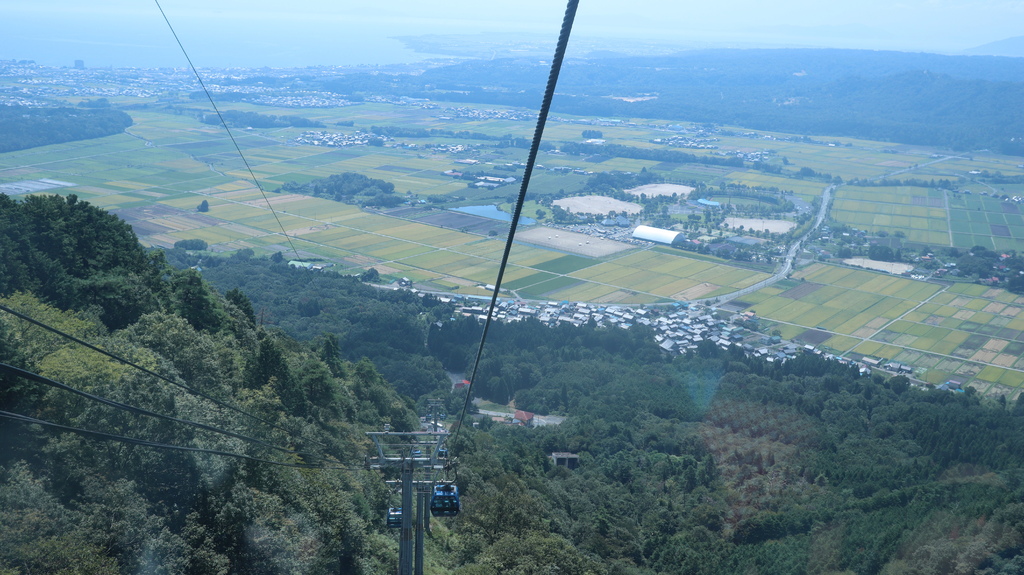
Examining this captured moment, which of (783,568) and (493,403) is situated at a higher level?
(783,568)

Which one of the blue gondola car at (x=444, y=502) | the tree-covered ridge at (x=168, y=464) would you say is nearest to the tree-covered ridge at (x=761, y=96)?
the tree-covered ridge at (x=168, y=464)

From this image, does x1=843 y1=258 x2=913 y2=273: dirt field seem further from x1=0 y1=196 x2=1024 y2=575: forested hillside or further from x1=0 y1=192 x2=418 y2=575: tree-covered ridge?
x1=0 y1=192 x2=418 y2=575: tree-covered ridge

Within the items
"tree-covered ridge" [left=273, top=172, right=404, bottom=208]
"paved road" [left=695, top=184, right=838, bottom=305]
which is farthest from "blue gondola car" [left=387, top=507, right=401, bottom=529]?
"tree-covered ridge" [left=273, top=172, right=404, bottom=208]

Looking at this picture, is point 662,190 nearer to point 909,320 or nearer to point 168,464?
point 909,320

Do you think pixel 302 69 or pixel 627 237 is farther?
pixel 302 69

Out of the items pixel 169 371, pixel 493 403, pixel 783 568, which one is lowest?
pixel 493 403

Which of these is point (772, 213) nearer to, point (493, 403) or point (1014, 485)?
point (493, 403)

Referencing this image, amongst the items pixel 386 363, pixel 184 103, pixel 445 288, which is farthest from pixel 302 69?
pixel 386 363

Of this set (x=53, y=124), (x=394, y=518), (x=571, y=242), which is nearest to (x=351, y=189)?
(x=571, y=242)
